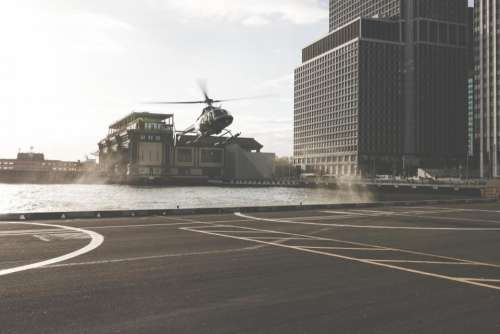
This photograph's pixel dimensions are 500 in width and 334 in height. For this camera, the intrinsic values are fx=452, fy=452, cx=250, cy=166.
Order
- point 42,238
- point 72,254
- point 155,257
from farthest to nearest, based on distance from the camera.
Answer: point 42,238 → point 72,254 → point 155,257

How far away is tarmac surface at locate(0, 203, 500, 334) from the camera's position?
24.5 feet

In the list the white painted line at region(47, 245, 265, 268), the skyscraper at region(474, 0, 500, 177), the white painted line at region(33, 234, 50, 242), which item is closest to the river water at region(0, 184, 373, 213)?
the white painted line at region(33, 234, 50, 242)

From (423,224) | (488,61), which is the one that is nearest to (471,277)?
(423,224)

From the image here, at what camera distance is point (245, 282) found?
10.3 metres

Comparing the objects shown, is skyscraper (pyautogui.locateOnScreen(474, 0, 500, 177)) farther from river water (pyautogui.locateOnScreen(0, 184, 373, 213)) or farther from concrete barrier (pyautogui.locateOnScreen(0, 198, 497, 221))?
concrete barrier (pyautogui.locateOnScreen(0, 198, 497, 221))

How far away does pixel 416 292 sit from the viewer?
31.4ft

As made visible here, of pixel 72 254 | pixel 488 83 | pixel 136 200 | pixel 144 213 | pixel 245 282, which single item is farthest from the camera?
pixel 488 83

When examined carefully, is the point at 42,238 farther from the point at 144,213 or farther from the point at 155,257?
the point at 144,213

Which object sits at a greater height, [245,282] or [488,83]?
[488,83]

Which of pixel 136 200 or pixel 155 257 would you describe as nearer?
pixel 155 257

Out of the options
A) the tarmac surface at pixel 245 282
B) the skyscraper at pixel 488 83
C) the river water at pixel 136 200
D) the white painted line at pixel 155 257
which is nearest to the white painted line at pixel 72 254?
the tarmac surface at pixel 245 282

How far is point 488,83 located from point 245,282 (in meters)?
202

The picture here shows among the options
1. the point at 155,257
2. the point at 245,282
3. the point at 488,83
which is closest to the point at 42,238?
the point at 155,257

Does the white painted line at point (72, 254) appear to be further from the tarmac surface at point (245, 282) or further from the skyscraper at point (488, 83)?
the skyscraper at point (488, 83)
